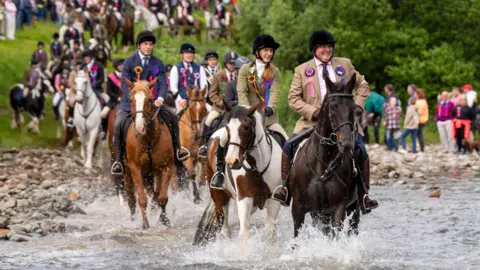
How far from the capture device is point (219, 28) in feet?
197

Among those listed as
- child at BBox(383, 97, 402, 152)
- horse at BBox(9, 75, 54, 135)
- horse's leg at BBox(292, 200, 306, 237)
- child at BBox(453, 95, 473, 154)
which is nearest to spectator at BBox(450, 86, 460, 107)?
child at BBox(453, 95, 473, 154)

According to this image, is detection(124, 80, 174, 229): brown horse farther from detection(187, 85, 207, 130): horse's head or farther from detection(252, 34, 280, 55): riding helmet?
detection(187, 85, 207, 130): horse's head

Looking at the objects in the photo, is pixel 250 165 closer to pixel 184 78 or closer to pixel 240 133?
pixel 240 133

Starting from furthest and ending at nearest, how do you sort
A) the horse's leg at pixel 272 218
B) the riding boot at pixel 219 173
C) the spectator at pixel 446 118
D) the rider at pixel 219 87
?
the spectator at pixel 446 118, the rider at pixel 219 87, the riding boot at pixel 219 173, the horse's leg at pixel 272 218

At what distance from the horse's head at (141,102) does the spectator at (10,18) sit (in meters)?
34.7

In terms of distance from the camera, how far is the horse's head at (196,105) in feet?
69.9

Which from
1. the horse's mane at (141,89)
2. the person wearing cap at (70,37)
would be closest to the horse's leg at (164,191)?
the horse's mane at (141,89)

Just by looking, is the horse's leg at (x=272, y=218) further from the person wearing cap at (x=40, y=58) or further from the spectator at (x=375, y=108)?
the person wearing cap at (x=40, y=58)

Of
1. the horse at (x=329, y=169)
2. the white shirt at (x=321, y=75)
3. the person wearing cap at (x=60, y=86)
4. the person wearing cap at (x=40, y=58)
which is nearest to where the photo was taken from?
the horse at (x=329, y=169)

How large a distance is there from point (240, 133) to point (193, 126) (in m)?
8.88

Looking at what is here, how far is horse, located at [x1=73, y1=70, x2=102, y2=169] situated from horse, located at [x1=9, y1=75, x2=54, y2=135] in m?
7.90

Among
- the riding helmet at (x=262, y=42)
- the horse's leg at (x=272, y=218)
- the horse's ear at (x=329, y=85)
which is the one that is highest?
the riding helmet at (x=262, y=42)

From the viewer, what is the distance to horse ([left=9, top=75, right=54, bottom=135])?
1436 inches

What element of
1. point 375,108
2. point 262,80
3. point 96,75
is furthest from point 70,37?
point 262,80
